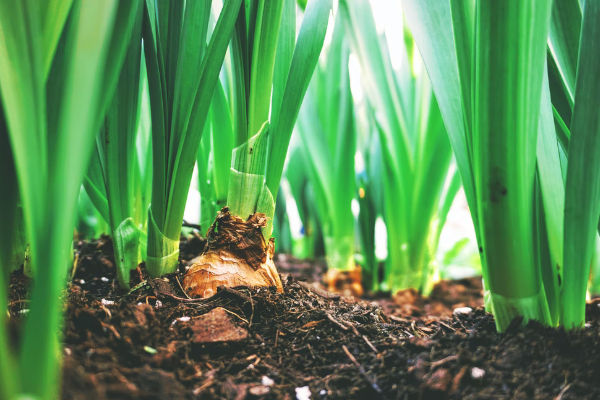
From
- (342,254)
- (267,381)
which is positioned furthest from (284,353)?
(342,254)

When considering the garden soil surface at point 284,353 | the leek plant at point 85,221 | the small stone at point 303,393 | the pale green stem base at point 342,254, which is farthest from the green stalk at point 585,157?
the leek plant at point 85,221

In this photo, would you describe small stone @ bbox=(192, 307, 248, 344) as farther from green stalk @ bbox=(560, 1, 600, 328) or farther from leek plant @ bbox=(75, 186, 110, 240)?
leek plant @ bbox=(75, 186, 110, 240)

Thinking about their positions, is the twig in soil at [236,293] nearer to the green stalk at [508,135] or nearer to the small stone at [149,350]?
the small stone at [149,350]

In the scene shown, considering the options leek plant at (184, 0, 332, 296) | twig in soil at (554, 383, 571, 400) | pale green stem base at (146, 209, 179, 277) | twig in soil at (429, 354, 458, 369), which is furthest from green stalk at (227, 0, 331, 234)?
twig in soil at (554, 383, 571, 400)

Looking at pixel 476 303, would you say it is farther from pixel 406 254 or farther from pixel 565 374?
pixel 565 374

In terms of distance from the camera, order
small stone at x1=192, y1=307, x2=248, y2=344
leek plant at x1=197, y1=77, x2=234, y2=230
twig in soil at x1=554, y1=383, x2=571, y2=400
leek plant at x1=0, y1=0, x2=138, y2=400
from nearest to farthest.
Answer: leek plant at x1=0, y1=0, x2=138, y2=400
twig in soil at x1=554, y1=383, x2=571, y2=400
small stone at x1=192, y1=307, x2=248, y2=344
leek plant at x1=197, y1=77, x2=234, y2=230

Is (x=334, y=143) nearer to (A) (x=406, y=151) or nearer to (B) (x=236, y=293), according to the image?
(A) (x=406, y=151)

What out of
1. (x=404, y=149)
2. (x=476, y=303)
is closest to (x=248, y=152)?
(x=404, y=149)
